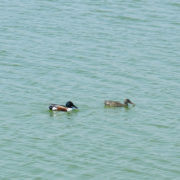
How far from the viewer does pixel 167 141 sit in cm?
2292

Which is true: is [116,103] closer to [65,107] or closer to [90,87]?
[90,87]

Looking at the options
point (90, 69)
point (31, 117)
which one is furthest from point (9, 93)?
point (90, 69)

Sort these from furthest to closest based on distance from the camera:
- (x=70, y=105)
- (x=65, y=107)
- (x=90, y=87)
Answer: (x=90, y=87) < (x=65, y=107) < (x=70, y=105)

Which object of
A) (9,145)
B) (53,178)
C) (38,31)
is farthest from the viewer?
(38,31)

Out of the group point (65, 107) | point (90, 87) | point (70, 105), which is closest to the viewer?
point (70, 105)

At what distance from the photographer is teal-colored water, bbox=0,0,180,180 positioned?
21172 mm

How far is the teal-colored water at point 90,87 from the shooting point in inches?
834

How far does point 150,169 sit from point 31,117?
5.49 m

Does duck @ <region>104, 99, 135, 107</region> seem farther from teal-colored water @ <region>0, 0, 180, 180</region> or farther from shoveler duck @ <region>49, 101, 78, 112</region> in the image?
shoveler duck @ <region>49, 101, 78, 112</region>

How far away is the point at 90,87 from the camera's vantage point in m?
27.4

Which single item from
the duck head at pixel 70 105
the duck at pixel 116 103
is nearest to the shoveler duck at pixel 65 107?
the duck head at pixel 70 105

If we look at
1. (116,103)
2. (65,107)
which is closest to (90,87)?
(116,103)

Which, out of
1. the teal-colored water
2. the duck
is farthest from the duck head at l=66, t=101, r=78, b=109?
the duck

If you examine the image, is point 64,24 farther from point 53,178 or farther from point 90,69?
point 53,178
